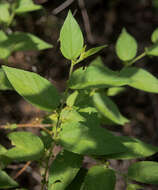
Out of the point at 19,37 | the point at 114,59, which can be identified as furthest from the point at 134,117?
the point at 19,37

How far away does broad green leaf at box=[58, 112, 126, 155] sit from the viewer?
0.92 meters

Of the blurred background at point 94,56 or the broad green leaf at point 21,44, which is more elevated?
the broad green leaf at point 21,44

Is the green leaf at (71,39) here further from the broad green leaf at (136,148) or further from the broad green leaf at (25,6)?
the broad green leaf at (25,6)

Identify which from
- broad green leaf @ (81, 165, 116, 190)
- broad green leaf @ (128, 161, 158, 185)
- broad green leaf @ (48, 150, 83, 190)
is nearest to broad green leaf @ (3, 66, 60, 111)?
broad green leaf @ (48, 150, 83, 190)

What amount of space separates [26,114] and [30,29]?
99 cm

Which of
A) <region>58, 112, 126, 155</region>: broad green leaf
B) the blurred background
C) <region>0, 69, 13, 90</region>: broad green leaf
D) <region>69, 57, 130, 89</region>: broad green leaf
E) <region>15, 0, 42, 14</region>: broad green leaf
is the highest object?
<region>15, 0, 42, 14</region>: broad green leaf

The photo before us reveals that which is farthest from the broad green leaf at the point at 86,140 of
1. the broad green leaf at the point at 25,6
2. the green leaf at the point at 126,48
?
the broad green leaf at the point at 25,6

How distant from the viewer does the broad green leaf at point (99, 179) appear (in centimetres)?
98

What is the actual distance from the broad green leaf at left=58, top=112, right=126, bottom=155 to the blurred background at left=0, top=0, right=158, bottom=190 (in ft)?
1.55

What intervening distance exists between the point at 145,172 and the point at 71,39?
2.11ft

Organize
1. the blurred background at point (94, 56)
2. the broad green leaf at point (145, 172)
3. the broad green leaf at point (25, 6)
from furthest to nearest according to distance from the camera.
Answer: the blurred background at point (94, 56) < the broad green leaf at point (25, 6) < the broad green leaf at point (145, 172)

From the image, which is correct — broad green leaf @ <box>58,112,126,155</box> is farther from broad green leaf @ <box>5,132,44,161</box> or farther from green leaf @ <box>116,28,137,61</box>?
green leaf @ <box>116,28,137,61</box>

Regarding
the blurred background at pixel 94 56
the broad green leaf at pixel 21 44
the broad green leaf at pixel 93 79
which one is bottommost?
the blurred background at pixel 94 56

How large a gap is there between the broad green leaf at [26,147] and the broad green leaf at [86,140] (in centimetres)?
10
